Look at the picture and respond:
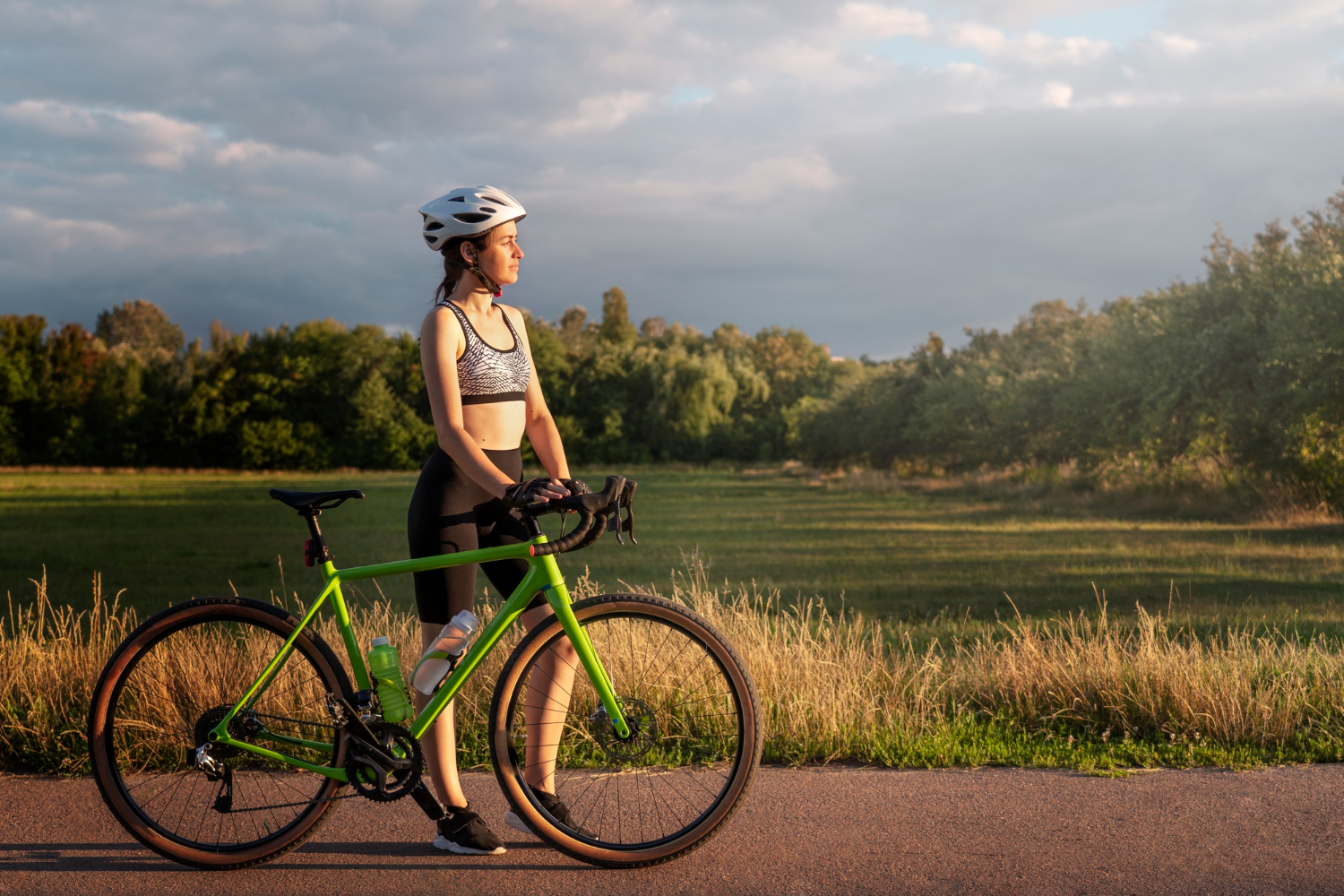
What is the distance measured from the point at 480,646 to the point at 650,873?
926 millimetres

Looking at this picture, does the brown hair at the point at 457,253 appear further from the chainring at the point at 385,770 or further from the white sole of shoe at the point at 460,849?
the white sole of shoe at the point at 460,849

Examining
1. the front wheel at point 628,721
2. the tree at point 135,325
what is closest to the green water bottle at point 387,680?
the front wheel at point 628,721

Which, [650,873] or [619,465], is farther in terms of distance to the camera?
[619,465]

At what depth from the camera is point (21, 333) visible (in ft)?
221

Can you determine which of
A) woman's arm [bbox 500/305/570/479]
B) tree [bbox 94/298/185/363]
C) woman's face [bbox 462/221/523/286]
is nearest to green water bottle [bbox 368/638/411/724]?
woman's arm [bbox 500/305/570/479]

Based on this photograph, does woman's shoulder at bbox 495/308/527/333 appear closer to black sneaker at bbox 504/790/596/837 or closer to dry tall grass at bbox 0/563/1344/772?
black sneaker at bbox 504/790/596/837

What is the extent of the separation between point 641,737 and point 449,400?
52.5 inches

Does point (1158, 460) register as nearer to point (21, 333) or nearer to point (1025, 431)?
point (1025, 431)

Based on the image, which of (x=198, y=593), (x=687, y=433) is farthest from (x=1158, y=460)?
(x=687, y=433)

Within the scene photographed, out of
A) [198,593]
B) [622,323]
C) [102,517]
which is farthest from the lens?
[622,323]

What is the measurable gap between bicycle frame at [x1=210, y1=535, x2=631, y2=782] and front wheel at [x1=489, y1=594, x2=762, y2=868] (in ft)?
0.24

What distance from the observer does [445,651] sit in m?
3.57

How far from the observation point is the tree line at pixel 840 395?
2288 centimetres

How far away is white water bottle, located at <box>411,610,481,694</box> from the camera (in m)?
3.55
